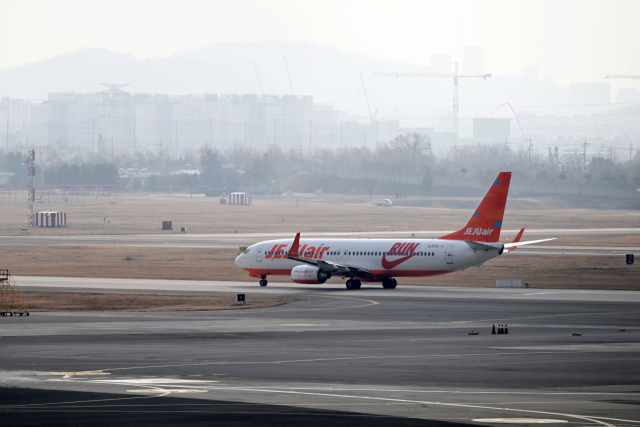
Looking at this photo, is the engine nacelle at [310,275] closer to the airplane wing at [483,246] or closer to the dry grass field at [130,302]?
the dry grass field at [130,302]

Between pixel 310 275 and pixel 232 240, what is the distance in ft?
182

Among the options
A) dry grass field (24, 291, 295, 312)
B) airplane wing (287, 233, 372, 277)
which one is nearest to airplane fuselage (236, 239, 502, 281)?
airplane wing (287, 233, 372, 277)

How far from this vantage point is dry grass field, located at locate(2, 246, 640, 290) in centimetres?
7662

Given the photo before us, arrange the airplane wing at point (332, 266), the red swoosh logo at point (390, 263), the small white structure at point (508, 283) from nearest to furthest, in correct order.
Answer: the red swoosh logo at point (390, 263), the airplane wing at point (332, 266), the small white structure at point (508, 283)

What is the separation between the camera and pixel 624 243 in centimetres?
11731

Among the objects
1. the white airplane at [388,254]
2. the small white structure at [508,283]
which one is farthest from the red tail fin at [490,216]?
the small white structure at [508,283]

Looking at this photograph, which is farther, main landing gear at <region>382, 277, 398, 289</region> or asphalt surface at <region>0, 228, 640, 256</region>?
asphalt surface at <region>0, 228, 640, 256</region>

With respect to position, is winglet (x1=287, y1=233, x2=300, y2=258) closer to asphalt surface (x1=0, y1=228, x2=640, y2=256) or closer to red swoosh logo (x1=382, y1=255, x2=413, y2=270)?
red swoosh logo (x1=382, y1=255, x2=413, y2=270)

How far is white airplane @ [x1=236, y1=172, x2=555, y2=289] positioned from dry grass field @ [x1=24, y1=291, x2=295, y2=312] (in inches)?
369

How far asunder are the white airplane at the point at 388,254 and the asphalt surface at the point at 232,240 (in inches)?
1325

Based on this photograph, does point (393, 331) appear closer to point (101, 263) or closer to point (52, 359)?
point (52, 359)

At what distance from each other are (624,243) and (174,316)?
269 feet

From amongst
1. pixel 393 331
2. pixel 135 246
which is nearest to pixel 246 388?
pixel 393 331

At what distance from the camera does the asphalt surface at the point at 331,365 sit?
2309 cm
